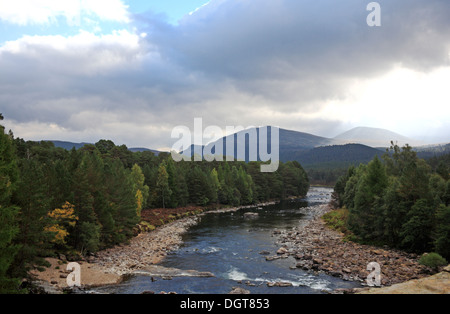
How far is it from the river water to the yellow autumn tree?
9.74 meters

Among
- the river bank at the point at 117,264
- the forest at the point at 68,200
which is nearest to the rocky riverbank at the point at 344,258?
the river bank at the point at 117,264

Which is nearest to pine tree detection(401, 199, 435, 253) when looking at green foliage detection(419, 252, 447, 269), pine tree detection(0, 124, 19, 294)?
green foliage detection(419, 252, 447, 269)

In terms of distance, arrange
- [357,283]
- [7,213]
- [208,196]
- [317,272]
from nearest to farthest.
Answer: [7,213]
[357,283]
[317,272]
[208,196]

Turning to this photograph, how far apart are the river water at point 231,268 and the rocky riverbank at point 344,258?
1.90 m

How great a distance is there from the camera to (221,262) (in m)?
41.7

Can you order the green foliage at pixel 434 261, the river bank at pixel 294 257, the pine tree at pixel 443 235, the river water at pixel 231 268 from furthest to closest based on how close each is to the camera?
the pine tree at pixel 443 235, the green foliage at pixel 434 261, the river bank at pixel 294 257, the river water at pixel 231 268

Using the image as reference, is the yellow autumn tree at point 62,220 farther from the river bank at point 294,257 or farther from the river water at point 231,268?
the river water at point 231,268

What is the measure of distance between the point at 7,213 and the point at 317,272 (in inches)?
1241

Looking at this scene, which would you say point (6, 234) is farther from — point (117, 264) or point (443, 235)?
point (443, 235)

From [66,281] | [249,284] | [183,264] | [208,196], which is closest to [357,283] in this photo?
[249,284]

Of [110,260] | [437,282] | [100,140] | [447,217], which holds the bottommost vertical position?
[110,260]

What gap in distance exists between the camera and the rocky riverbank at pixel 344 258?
34.6 meters

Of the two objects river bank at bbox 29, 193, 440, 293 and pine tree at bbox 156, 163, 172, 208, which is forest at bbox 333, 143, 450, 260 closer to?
river bank at bbox 29, 193, 440, 293

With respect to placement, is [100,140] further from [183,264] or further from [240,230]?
[183,264]
